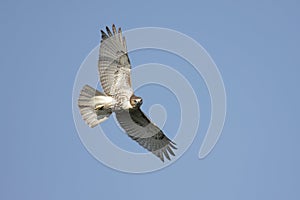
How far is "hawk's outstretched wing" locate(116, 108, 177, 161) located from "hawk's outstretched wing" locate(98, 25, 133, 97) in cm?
75

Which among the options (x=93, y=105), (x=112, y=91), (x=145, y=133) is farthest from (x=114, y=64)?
(x=145, y=133)

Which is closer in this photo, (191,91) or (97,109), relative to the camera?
(97,109)

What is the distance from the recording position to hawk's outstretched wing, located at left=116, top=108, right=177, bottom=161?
67.9 ft

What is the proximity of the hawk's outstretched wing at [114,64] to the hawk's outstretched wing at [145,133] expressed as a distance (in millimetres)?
754

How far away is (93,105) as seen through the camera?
20109 millimetres

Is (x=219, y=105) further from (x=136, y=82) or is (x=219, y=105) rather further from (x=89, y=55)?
(x=89, y=55)

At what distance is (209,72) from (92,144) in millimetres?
4125

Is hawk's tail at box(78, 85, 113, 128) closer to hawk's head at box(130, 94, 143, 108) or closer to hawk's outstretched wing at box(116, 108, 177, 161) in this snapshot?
hawk's outstretched wing at box(116, 108, 177, 161)

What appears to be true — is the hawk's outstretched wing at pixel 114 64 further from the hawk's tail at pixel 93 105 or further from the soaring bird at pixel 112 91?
the hawk's tail at pixel 93 105

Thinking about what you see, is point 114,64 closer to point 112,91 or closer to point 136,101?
point 112,91

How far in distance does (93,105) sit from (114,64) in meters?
1.35

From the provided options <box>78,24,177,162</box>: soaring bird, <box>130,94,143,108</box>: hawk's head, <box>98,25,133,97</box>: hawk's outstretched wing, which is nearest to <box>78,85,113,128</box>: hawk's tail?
<box>78,24,177,162</box>: soaring bird

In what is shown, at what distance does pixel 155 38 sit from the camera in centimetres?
2119

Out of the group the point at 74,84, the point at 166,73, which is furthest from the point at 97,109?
the point at 166,73
